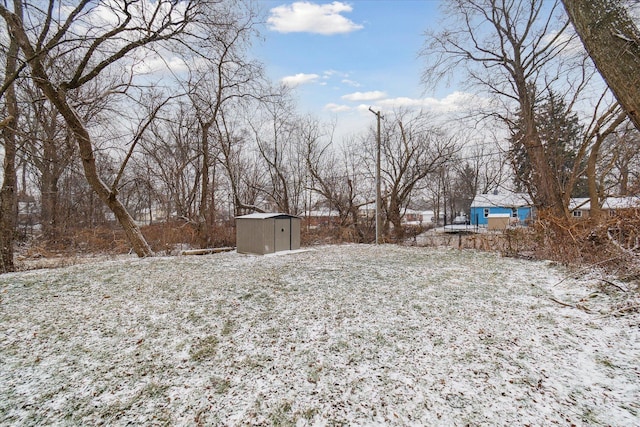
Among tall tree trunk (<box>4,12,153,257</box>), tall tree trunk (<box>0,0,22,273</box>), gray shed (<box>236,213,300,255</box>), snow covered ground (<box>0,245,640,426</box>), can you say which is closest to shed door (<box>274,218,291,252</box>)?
gray shed (<box>236,213,300,255</box>)

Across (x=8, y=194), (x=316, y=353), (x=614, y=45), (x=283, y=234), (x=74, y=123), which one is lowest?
(x=316, y=353)

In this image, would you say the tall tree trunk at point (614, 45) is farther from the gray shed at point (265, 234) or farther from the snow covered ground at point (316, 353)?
the gray shed at point (265, 234)

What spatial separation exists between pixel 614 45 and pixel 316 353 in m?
3.36

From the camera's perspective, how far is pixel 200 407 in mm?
2002

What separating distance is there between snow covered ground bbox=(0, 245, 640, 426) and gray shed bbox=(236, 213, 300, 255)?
3885mm

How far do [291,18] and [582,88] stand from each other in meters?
9.14

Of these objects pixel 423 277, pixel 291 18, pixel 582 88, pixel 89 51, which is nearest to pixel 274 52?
pixel 291 18

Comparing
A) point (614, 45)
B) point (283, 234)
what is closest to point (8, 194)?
point (283, 234)

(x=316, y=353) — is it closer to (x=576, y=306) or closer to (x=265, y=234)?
(x=576, y=306)

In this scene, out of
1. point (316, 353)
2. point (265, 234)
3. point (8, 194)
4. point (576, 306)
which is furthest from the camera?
point (265, 234)

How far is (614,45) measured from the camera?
2.18 metres

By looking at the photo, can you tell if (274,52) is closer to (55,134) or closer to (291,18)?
(291,18)

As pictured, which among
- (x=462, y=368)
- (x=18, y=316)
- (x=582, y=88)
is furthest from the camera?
(x=582, y=88)

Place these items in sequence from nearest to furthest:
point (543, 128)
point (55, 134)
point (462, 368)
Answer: point (462, 368) < point (543, 128) < point (55, 134)
